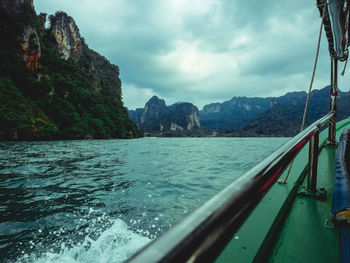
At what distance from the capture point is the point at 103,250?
2785mm

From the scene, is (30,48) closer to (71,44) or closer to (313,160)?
(71,44)

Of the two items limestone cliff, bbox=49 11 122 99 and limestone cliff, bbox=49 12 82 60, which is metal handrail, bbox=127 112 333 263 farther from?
limestone cliff, bbox=49 12 82 60

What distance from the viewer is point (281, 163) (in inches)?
24.4

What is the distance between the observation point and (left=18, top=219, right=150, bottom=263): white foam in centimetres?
256

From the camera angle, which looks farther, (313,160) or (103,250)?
(103,250)

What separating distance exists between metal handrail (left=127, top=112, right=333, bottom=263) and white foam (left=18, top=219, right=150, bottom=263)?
2342 mm

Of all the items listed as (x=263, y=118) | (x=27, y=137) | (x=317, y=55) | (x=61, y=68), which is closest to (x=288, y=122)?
(x=263, y=118)

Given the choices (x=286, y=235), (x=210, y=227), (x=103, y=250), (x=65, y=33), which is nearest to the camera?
(x=210, y=227)

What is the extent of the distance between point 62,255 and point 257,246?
8.50 feet

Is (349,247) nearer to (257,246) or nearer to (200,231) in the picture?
(257,246)

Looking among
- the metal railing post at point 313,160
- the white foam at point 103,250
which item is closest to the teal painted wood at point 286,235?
the metal railing post at point 313,160

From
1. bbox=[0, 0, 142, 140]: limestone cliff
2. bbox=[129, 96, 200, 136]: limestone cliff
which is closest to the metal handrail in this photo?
bbox=[0, 0, 142, 140]: limestone cliff

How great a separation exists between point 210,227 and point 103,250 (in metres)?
3.08

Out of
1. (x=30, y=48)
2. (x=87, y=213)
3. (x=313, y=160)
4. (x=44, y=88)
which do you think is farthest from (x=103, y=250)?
(x=30, y=48)
